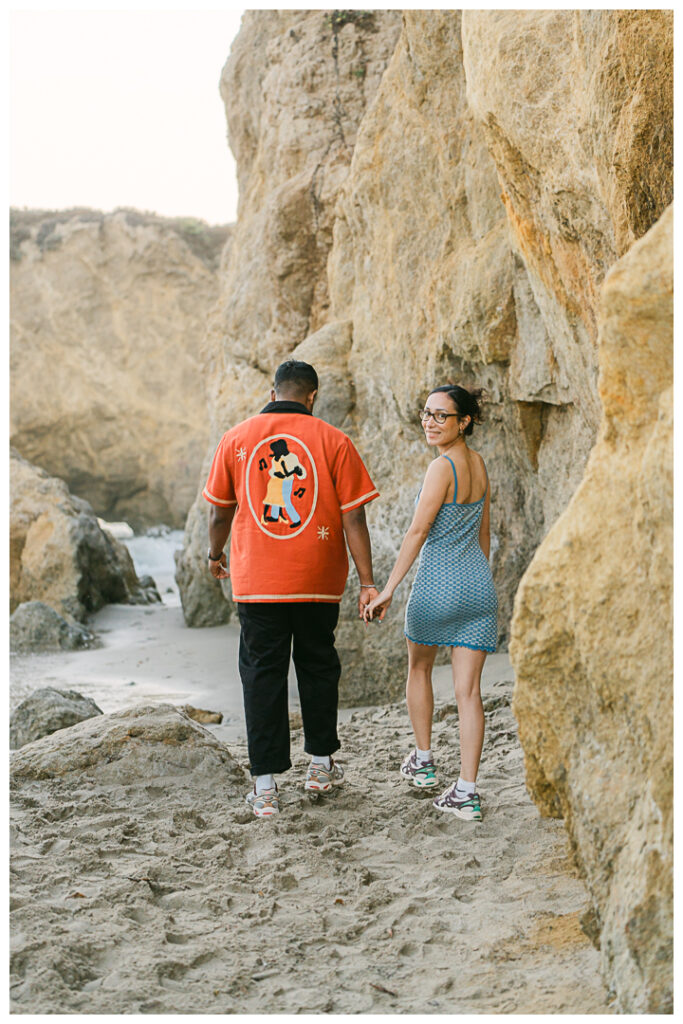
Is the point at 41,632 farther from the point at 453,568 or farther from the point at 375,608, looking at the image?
the point at 453,568

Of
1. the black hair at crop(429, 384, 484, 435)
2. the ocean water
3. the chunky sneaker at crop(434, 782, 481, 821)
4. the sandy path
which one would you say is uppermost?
the black hair at crop(429, 384, 484, 435)

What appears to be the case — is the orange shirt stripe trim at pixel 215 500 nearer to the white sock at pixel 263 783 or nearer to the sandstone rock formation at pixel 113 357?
the white sock at pixel 263 783

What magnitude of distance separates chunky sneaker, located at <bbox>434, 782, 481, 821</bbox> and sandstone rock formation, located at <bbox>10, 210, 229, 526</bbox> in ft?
78.8

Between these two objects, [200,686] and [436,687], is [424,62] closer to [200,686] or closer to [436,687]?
[436,687]

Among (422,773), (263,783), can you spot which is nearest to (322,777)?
(263,783)

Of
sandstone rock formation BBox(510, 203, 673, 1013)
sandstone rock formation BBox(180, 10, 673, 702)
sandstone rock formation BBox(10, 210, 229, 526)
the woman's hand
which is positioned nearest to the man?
the woman's hand

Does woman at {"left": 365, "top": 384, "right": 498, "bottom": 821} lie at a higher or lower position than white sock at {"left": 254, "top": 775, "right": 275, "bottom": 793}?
higher

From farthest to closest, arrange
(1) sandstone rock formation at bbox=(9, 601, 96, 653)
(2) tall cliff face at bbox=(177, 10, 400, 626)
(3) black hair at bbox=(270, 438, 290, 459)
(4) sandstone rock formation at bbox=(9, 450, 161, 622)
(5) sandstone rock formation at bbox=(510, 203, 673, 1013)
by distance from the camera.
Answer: (4) sandstone rock formation at bbox=(9, 450, 161, 622) → (2) tall cliff face at bbox=(177, 10, 400, 626) → (1) sandstone rock formation at bbox=(9, 601, 96, 653) → (3) black hair at bbox=(270, 438, 290, 459) → (5) sandstone rock formation at bbox=(510, 203, 673, 1013)

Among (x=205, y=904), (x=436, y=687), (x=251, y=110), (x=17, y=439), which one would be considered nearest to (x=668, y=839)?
(x=205, y=904)

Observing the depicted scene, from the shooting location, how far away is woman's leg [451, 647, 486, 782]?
3.62 meters

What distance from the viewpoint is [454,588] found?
12.3 feet

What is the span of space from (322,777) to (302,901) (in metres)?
1.00

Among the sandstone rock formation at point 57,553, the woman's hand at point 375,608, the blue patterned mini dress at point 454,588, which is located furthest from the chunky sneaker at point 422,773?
the sandstone rock formation at point 57,553

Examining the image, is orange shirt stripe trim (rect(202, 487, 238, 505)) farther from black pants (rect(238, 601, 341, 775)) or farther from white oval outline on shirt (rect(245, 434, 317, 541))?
black pants (rect(238, 601, 341, 775))
